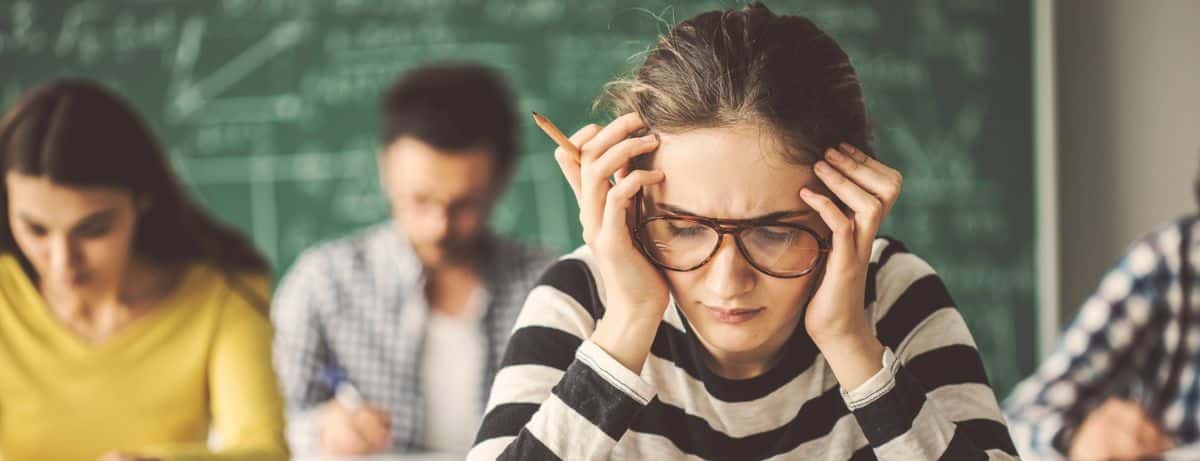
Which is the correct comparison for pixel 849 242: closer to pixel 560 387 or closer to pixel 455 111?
pixel 560 387

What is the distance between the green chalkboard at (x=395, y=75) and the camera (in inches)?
128

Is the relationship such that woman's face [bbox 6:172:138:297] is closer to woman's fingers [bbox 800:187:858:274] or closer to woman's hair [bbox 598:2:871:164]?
woman's hair [bbox 598:2:871:164]

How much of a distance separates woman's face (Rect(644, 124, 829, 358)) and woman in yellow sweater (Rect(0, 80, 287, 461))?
3.33 ft

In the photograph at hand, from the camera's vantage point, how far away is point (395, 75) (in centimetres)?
325

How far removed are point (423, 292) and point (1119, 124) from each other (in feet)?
7.03

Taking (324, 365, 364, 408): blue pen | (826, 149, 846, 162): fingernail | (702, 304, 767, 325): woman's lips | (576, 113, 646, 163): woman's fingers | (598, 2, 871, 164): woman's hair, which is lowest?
(324, 365, 364, 408): blue pen

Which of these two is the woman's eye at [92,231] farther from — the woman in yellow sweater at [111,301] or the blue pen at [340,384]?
the blue pen at [340,384]

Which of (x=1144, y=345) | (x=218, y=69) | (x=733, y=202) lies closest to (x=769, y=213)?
(x=733, y=202)

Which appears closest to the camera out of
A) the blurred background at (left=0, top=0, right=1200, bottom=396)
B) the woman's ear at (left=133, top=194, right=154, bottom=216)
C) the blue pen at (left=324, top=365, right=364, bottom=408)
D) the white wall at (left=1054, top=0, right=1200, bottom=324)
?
the woman's ear at (left=133, top=194, right=154, bottom=216)

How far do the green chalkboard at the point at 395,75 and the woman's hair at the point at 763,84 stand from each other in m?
2.21

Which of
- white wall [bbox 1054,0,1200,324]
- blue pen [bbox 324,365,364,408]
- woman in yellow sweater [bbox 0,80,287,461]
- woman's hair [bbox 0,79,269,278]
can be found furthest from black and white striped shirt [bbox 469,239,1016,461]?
white wall [bbox 1054,0,1200,324]

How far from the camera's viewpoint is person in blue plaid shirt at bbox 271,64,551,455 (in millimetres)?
2703

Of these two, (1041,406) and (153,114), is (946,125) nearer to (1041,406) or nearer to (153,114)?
(1041,406)

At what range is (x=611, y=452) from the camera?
105 cm
